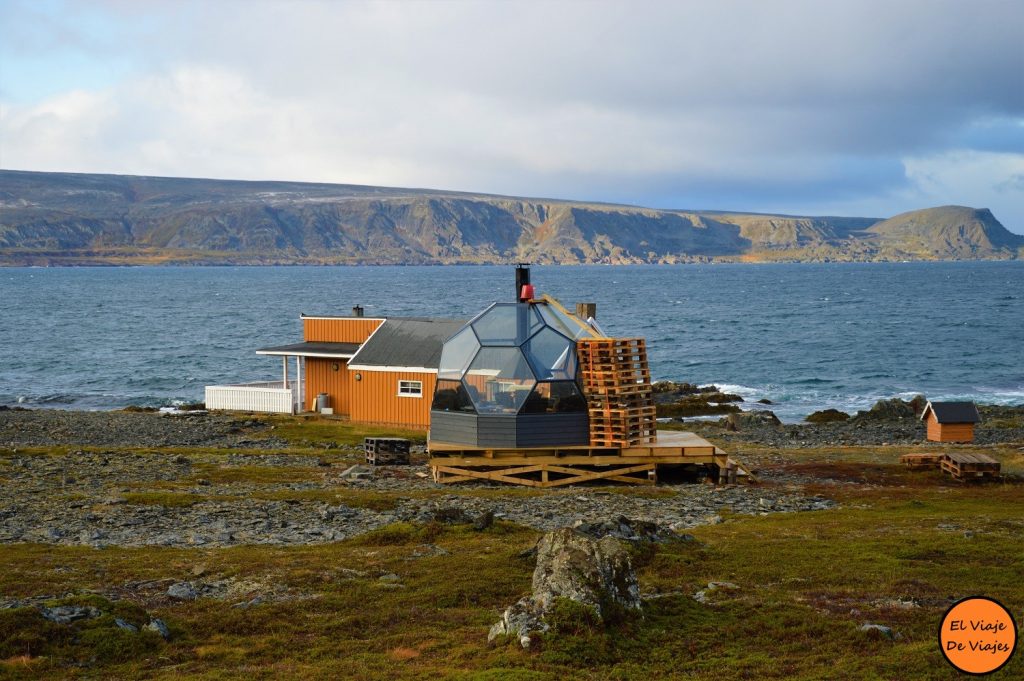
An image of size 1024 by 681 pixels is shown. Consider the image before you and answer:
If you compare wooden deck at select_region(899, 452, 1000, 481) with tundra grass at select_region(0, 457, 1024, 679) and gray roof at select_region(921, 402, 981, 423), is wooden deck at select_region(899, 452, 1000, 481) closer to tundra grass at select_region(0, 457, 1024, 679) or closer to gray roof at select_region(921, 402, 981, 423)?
tundra grass at select_region(0, 457, 1024, 679)

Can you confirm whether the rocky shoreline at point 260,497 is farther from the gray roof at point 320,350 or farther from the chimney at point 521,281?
the chimney at point 521,281

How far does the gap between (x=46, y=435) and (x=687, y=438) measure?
26.0m

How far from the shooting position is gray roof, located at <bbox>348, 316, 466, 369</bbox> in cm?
3956

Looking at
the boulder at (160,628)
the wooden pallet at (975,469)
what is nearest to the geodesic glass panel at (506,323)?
the wooden pallet at (975,469)

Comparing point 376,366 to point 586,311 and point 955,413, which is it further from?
point 955,413

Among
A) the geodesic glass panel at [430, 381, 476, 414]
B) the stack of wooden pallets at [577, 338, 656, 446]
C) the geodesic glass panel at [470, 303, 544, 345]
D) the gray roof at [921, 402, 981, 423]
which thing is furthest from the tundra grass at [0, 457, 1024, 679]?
the gray roof at [921, 402, 981, 423]

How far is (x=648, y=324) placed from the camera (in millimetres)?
118188

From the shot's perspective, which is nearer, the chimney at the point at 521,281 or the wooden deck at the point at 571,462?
the wooden deck at the point at 571,462

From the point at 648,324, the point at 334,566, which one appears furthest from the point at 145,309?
the point at 334,566

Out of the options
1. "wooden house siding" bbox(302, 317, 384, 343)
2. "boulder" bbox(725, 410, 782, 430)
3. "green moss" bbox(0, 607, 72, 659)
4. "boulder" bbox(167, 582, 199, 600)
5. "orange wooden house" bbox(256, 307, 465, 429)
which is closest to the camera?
"green moss" bbox(0, 607, 72, 659)

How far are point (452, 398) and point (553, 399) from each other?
285 cm

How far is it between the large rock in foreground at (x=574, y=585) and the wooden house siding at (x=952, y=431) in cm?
2800

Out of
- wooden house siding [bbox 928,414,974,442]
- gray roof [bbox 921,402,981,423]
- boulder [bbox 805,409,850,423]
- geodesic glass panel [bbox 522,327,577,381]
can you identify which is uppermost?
geodesic glass panel [bbox 522,327,577,381]

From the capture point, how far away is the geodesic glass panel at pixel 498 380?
27266 millimetres
